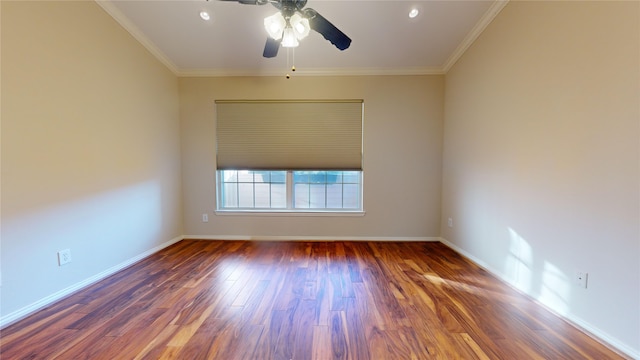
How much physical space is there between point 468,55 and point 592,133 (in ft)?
5.92

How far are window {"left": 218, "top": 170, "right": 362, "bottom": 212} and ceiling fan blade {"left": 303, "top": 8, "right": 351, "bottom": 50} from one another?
201 cm

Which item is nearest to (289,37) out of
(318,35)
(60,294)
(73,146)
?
(318,35)

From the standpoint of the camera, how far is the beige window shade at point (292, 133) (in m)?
3.49

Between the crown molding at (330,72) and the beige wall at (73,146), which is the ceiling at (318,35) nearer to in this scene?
the crown molding at (330,72)

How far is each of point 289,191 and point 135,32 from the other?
275cm

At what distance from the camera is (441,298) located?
6.52ft

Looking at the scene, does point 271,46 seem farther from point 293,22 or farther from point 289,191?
point 289,191

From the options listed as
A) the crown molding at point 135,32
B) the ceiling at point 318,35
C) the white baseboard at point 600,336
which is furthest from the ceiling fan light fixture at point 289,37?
the white baseboard at point 600,336

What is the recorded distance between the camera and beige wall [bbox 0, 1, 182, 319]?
172cm

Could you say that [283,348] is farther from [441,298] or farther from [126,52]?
[126,52]

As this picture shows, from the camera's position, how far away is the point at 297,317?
5.66ft

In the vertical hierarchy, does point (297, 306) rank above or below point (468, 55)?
below

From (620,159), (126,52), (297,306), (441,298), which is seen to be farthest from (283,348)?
(126,52)

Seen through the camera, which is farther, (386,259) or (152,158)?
(152,158)
